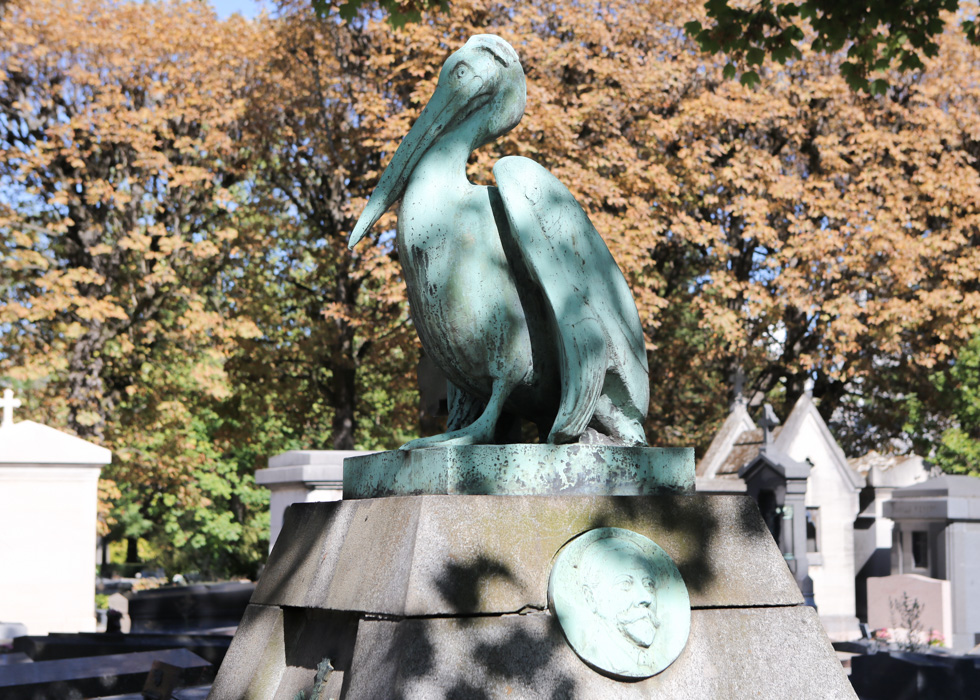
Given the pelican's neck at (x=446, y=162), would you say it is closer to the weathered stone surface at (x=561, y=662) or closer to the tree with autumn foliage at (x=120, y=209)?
the weathered stone surface at (x=561, y=662)

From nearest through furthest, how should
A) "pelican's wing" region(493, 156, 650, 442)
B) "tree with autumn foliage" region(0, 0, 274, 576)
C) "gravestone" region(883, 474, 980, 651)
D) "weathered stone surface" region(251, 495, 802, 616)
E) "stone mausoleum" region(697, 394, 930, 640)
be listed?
1. "weathered stone surface" region(251, 495, 802, 616)
2. "pelican's wing" region(493, 156, 650, 442)
3. "gravestone" region(883, 474, 980, 651)
4. "stone mausoleum" region(697, 394, 930, 640)
5. "tree with autumn foliage" region(0, 0, 274, 576)

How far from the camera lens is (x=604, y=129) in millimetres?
19875

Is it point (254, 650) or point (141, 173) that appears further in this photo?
point (141, 173)

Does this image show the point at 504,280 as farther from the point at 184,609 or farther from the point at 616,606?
the point at 184,609

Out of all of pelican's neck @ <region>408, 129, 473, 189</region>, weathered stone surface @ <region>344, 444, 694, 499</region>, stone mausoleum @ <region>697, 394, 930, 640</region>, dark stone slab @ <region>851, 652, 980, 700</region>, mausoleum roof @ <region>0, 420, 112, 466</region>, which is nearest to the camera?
weathered stone surface @ <region>344, 444, 694, 499</region>

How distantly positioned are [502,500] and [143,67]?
1821 cm

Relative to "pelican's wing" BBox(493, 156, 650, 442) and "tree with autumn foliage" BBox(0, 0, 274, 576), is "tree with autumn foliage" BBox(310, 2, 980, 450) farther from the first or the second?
"pelican's wing" BBox(493, 156, 650, 442)

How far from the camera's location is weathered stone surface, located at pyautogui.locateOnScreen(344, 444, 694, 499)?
144 inches

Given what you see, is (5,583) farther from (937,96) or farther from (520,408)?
(937,96)

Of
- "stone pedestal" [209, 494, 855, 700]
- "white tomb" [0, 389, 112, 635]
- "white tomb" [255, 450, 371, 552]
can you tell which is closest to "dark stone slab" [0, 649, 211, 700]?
"stone pedestal" [209, 494, 855, 700]

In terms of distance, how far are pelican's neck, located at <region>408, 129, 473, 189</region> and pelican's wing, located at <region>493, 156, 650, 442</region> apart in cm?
17

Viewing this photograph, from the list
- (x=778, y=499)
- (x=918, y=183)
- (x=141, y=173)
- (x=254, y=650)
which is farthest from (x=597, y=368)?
(x=918, y=183)

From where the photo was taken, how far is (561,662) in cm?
343

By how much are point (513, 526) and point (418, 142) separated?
1501mm
